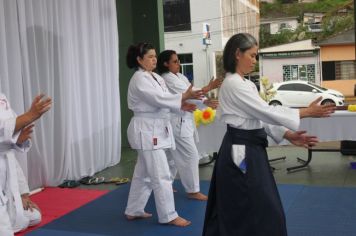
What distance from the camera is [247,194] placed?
7.32 feet

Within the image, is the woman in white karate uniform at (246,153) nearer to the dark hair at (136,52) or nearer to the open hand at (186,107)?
the open hand at (186,107)

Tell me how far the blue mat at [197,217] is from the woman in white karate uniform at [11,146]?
1155 millimetres

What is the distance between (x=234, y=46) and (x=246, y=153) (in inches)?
21.7

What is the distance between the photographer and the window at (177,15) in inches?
770

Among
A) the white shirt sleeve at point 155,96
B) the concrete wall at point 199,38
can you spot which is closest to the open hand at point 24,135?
the white shirt sleeve at point 155,96

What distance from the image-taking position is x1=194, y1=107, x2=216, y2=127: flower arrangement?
500 centimetres

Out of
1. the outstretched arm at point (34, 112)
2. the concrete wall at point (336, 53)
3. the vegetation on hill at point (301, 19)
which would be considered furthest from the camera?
the vegetation on hill at point (301, 19)

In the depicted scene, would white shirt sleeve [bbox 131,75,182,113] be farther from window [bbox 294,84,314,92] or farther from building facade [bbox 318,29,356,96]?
building facade [bbox 318,29,356,96]

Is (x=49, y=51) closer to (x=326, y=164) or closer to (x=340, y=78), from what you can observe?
(x=326, y=164)

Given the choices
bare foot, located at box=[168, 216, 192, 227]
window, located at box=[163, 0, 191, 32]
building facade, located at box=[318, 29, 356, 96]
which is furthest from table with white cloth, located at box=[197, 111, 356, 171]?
window, located at box=[163, 0, 191, 32]

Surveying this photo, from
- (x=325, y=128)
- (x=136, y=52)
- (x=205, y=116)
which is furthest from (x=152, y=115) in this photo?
(x=325, y=128)

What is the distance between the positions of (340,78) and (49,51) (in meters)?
14.0

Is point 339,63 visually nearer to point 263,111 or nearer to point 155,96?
point 155,96

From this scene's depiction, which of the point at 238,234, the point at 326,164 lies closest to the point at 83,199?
the point at 238,234
